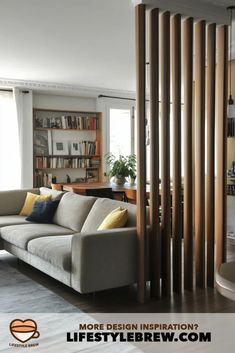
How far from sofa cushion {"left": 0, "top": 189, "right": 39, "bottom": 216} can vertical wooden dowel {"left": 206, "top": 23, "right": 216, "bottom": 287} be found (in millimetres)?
3152

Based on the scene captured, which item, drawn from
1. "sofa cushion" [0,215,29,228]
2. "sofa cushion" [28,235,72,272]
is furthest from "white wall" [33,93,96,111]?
"sofa cushion" [28,235,72,272]

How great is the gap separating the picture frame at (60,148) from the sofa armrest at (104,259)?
5.52m

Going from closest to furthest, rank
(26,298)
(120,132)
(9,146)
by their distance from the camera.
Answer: (26,298) → (9,146) → (120,132)

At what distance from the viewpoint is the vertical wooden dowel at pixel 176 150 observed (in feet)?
13.1

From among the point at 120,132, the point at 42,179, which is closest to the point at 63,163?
the point at 42,179

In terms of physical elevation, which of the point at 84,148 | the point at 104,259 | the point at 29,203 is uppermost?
the point at 84,148

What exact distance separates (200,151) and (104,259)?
1.44 metres

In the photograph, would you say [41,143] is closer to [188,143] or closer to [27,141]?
[27,141]

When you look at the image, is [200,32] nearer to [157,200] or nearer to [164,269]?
[157,200]

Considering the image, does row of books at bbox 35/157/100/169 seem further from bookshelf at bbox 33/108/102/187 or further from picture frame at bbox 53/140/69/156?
picture frame at bbox 53/140/69/156

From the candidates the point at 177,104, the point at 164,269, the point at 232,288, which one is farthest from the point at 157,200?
the point at 232,288

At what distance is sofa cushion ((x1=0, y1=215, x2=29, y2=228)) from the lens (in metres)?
5.48

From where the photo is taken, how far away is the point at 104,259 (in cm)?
378

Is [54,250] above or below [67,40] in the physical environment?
below
